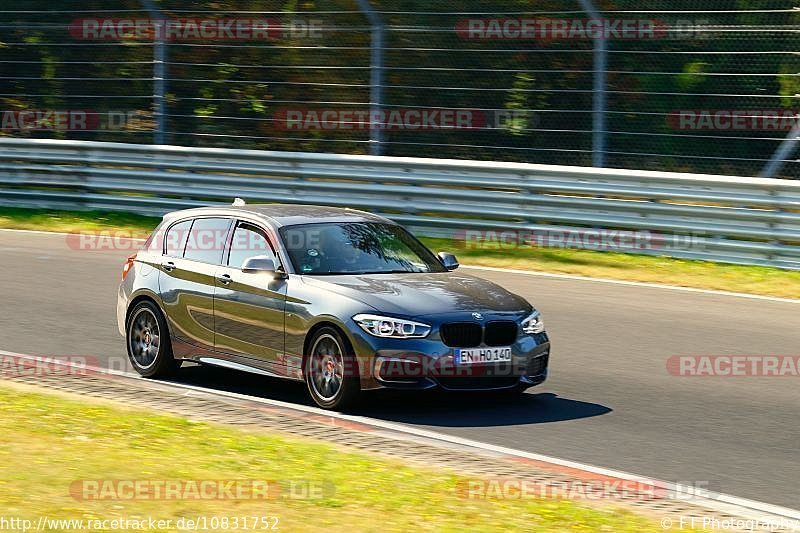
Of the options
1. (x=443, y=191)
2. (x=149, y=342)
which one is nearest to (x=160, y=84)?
(x=443, y=191)

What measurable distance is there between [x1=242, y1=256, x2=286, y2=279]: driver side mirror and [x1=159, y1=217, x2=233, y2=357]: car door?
0.58 m

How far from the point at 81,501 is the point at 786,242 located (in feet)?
38.8

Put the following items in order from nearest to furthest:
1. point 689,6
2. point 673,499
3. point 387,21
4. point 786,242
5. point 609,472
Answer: point 673,499 → point 609,472 → point 786,242 → point 689,6 → point 387,21

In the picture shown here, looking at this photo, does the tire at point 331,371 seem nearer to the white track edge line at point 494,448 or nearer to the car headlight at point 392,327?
the white track edge line at point 494,448

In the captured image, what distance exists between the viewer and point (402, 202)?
778 inches

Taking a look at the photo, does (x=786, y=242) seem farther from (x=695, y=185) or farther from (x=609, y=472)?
(x=609, y=472)

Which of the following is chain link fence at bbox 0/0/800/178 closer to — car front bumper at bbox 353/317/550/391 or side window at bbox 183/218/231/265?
side window at bbox 183/218/231/265

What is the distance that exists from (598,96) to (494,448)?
1054cm

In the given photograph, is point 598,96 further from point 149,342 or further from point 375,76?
point 149,342

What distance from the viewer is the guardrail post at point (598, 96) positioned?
18.7 metres

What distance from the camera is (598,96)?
61.6 ft

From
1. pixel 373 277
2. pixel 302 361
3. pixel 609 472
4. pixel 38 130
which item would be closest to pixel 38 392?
pixel 302 361

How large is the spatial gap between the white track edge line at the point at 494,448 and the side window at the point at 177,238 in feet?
3.49

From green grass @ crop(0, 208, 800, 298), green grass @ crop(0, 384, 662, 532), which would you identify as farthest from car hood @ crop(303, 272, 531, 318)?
green grass @ crop(0, 208, 800, 298)
